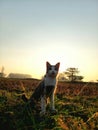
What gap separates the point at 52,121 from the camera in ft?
20.9

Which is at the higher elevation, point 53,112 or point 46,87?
point 46,87

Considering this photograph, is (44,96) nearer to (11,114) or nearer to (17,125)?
(11,114)

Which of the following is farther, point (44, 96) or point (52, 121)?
point (44, 96)

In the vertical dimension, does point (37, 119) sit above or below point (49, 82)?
below

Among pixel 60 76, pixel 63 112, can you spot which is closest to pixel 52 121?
pixel 63 112

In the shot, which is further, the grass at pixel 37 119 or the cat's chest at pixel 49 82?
the cat's chest at pixel 49 82

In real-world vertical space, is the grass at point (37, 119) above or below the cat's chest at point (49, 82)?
below

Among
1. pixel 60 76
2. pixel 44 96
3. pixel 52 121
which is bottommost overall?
pixel 52 121

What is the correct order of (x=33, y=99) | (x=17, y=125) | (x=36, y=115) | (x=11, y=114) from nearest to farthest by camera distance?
1. (x=17, y=125)
2. (x=11, y=114)
3. (x=36, y=115)
4. (x=33, y=99)

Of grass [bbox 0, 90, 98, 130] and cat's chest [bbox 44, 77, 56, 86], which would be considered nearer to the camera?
grass [bbox 0, 90, 98, 130]

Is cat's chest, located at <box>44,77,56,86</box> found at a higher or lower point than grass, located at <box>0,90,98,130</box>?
higher

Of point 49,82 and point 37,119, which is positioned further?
point 49,82

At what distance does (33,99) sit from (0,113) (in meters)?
1.33

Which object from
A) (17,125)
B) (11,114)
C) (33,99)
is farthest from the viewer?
(33,99)
